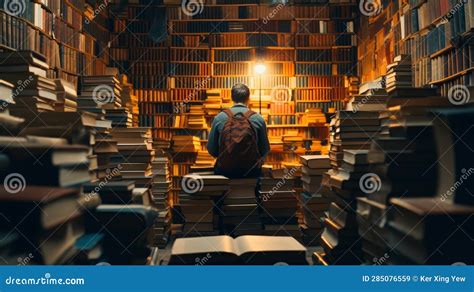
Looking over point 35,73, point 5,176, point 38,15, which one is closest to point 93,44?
point 38,15

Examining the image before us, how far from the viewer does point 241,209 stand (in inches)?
116

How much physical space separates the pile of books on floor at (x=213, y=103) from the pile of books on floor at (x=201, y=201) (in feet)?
13.8

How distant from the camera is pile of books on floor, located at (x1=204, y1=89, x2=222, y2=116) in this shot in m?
7.15

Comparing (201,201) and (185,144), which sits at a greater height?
(185,144)

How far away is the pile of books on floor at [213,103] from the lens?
7152 mm

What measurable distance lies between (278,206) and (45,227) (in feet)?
6.72

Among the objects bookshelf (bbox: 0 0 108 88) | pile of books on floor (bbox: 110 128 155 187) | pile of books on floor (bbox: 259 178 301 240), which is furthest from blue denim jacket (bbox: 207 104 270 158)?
bookshelf (bbox: 0 0 108 88)

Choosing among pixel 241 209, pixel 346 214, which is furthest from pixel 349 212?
pixel 241 209

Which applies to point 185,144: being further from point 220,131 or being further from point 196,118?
point 220,131

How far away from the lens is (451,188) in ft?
4.22

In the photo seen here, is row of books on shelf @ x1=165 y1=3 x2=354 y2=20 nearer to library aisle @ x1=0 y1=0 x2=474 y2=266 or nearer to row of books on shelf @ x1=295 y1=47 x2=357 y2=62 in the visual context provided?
library aisle @ x1=0 y1=0 x2=474 y2=266

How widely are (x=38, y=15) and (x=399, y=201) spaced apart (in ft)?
13.8
